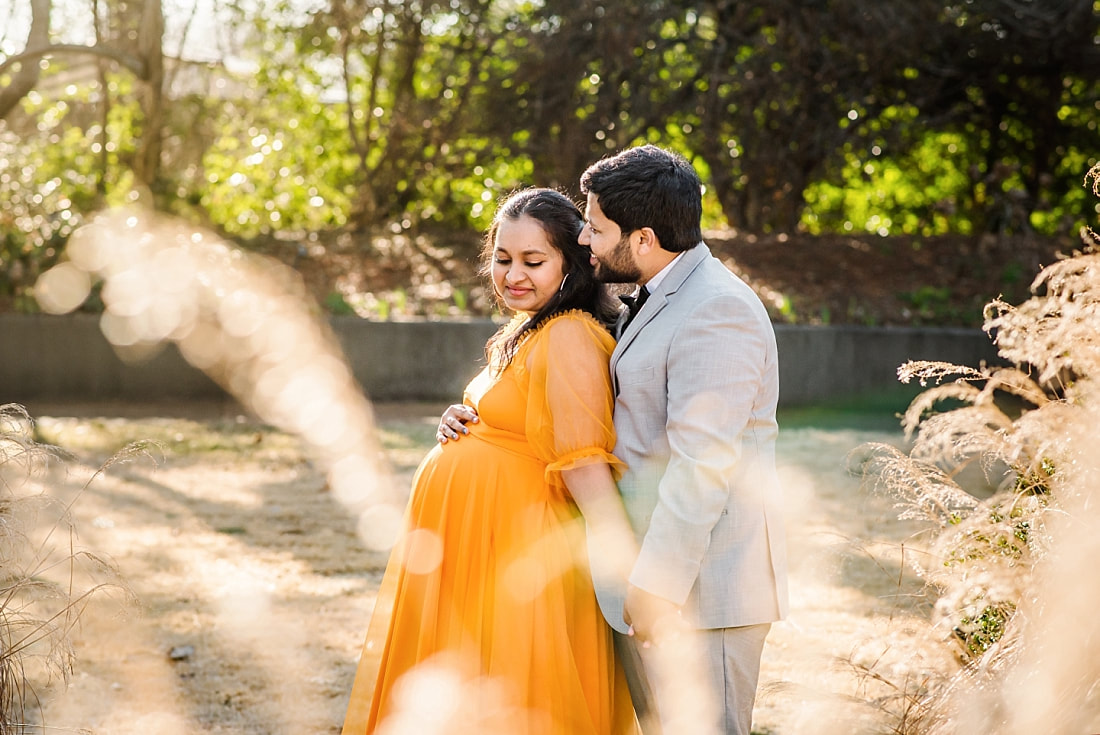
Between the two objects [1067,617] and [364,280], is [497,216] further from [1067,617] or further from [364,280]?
[364,280]

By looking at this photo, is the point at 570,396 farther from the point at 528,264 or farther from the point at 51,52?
the point at 51,52

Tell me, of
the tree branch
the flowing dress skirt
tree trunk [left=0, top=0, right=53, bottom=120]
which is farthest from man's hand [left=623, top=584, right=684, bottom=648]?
tree trunk [left=0, top=0, right=53, bottom=120]

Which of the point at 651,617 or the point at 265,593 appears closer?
the point at 651,617

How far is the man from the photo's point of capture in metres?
Answer: 2.39

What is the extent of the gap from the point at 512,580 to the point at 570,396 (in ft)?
Result: 1.68

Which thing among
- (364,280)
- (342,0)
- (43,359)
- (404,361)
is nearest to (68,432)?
(43,359)

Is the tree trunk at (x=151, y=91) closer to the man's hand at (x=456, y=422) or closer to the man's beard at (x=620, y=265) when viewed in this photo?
the man's hand at (x=456, y=422)

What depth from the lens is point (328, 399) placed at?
1095 cm

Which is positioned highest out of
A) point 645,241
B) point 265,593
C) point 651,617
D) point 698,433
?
point 645,241

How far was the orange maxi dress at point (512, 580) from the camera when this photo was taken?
264 cm

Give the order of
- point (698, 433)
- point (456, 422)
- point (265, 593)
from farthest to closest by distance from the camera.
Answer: point (265, 593)
point (456, 422)
point (698, 433)

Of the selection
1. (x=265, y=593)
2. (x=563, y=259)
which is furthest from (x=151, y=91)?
(x=563, y=259)

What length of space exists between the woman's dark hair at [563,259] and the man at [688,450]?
0.52 ft

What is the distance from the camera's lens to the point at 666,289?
99.7 inches
